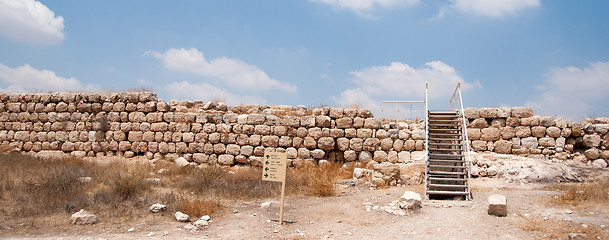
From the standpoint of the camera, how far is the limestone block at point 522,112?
13383 mm

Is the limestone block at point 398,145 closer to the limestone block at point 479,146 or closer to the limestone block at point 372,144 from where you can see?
the limestone block at point 372,144

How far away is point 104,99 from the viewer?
15891 mm

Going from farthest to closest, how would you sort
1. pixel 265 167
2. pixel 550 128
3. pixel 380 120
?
pixel 380 120 → pixel 550 128 → pixel 265 167

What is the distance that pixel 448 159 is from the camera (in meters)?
12.3

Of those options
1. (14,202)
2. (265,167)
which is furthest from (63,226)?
(265,167)

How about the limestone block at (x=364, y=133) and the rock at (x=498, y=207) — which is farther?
the limestone block at (x=364, y=133)

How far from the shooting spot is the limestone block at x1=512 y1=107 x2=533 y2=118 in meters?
13.4

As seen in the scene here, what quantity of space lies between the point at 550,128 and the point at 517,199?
4.94 m

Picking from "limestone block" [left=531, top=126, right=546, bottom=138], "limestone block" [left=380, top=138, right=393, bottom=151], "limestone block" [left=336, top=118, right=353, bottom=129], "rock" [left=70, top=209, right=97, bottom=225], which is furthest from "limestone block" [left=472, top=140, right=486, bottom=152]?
"rock" [left=70, top=209, right=97, bottom=225]

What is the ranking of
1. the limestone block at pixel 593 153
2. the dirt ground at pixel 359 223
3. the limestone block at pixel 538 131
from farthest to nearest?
the limestone block at pixel 538 131 < the limestone block at pixel 593 153 < the dirt ground at pixel 359 223

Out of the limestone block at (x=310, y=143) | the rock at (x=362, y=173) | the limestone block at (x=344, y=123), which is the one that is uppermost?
the limestone block at (x=344, y=123)

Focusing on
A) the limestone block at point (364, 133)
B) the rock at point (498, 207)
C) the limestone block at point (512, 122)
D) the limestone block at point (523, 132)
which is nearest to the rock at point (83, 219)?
the rock at point (498, 207)

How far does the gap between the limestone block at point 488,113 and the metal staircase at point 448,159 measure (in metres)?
0.79

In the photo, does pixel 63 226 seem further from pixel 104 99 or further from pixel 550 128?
pixel 550 128
